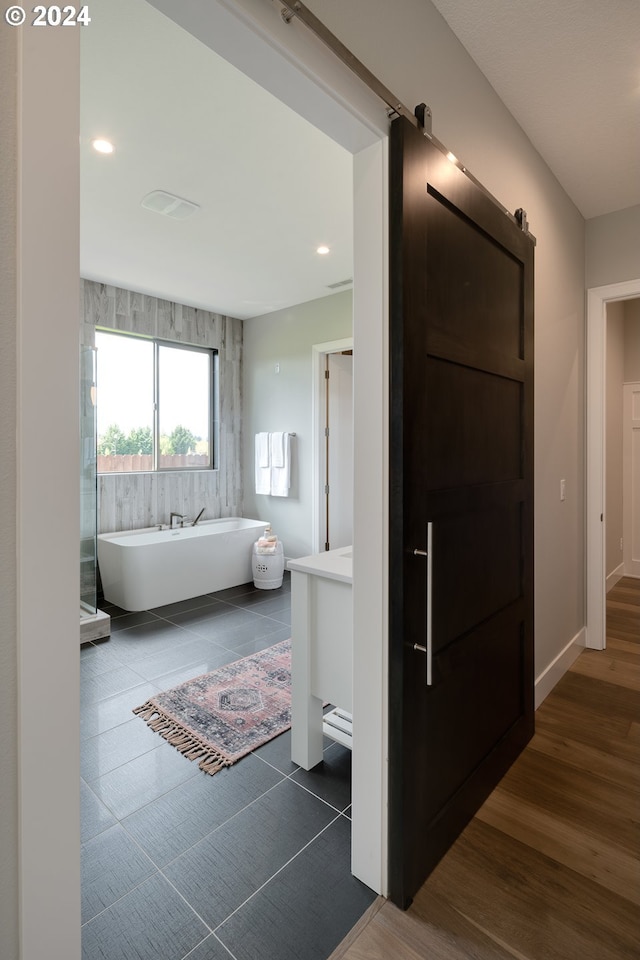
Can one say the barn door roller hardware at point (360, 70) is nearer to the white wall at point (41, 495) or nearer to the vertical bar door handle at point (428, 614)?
the white wall at point (41, 495)

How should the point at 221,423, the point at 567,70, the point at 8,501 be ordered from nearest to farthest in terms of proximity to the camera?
the point at 8,501 < the point at 567,70 < the point at 221,423

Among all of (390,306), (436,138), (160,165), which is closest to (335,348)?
(160,165)

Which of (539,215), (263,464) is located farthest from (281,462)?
(539,215)

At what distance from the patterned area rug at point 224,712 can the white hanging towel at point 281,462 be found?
2.37 meters

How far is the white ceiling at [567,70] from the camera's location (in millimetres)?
1531

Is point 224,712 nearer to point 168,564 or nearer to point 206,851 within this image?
point 206,851

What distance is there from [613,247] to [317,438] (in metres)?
2.79

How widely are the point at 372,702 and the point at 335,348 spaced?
3.75 m

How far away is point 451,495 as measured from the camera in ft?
4.79

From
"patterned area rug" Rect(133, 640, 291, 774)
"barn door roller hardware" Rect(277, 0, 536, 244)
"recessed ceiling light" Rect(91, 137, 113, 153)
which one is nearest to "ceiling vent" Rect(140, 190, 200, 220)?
"recessed ceiling light" Rect(91, 137, 113, 153)

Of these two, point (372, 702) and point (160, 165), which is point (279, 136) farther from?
point (372, 702)

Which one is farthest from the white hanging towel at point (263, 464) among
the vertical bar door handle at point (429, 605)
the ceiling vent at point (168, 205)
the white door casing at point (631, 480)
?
the vertical bar door handle at point (429, 605)

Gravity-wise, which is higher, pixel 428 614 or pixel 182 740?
pixel 428 614

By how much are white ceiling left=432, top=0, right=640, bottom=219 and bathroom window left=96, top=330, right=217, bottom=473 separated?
3604 mm
